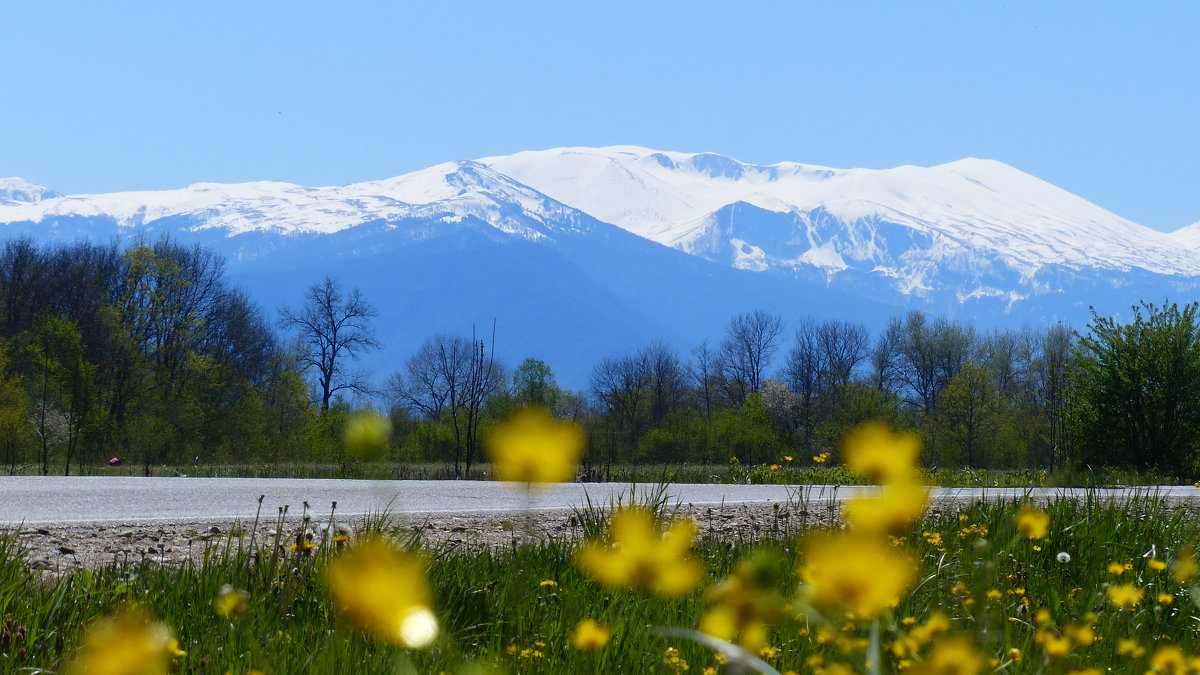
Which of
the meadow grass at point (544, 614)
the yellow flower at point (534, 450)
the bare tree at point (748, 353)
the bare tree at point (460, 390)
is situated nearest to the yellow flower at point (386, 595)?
the yellow flower at point (534, 450)

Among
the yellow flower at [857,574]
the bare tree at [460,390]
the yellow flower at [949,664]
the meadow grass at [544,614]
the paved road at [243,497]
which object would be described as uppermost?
the bare tree at [460,390]

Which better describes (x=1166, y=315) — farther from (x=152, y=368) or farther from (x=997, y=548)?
(x=152, y=368)

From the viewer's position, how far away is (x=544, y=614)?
13.4ft

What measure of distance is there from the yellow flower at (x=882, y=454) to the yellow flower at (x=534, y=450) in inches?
12.7

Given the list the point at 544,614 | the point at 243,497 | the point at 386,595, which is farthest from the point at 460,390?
the point at 386,595

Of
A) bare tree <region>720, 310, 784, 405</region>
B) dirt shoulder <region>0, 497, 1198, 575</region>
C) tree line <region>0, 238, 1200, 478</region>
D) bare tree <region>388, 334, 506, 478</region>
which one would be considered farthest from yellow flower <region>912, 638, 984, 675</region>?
bare tree <region>720, 310, 784, 405</region>

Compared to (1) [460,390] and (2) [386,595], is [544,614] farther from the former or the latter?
(1) [460,390]

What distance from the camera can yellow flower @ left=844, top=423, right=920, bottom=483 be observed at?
1119 millimetres

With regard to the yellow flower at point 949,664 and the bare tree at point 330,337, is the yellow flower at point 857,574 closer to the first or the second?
the yellow flower at point 949,664

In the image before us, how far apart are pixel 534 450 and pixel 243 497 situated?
34.8 ft

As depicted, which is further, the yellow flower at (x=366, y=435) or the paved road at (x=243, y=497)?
the paved road at (x=243, y=497)

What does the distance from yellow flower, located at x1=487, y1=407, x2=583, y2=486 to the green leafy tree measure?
78.7 feet

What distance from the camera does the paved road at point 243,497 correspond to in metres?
8.88

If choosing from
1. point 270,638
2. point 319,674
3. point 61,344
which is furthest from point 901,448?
point 61,344
